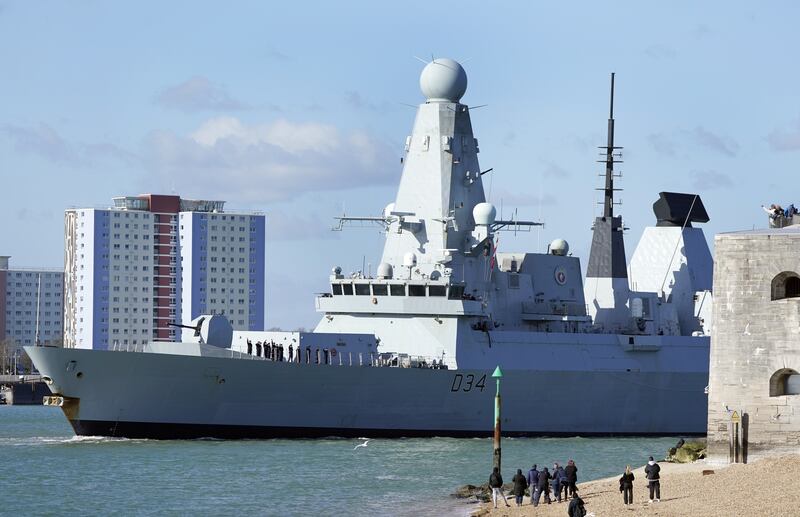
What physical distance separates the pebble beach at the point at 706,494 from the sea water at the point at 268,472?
7.65 ft

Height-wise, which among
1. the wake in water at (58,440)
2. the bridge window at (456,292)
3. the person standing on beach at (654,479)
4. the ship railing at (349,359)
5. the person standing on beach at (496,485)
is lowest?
the wake in water at (58,440)

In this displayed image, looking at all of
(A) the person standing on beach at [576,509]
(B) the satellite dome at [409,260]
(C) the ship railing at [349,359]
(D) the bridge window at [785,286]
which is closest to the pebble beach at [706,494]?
(A) the person standing on beach at [576,509]

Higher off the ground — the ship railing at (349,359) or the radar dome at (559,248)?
the radar dome at (559,248)

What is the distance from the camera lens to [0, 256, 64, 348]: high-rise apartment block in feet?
429

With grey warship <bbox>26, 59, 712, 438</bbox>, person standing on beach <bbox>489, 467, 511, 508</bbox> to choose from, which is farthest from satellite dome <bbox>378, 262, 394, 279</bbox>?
person standing on beach <bbox>489, 467, 511, 508</bbox>

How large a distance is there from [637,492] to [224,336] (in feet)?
49.8

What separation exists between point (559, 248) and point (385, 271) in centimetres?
628

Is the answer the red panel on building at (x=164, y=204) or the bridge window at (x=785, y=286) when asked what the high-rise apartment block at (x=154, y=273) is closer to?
the red panel on building at (x=164, y=204)

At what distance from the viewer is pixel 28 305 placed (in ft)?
434

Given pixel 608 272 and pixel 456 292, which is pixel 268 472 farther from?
pixel 608 272

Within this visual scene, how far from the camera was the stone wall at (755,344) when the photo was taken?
27.3 meters

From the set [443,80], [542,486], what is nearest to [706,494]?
[542,486]

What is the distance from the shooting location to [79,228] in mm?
119062

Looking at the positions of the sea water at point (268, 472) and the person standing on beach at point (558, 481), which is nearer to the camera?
the person standing on beach at point (558, 481)
